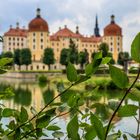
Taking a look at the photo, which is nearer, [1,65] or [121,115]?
[121,115]

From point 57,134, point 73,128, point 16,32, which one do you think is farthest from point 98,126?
point 16,32

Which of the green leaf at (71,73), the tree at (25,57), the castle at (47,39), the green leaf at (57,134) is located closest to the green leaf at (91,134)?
the green leaf at (71,73)

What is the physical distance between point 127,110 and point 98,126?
7 centimetres

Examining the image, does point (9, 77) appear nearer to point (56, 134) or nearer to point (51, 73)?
point (51, 73)

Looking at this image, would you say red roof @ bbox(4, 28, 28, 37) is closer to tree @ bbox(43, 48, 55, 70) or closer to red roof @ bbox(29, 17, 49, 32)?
red roof @ bbox(29, 17, 49, 32)

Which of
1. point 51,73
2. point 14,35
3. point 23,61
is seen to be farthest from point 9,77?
point 14,35

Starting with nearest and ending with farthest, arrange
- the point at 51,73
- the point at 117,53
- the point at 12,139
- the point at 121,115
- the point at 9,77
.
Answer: the point at 121,115 < the point at 12,139 < the point at 51,73 < the point at 9,77 < the point at 117,53

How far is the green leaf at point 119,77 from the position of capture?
789mm

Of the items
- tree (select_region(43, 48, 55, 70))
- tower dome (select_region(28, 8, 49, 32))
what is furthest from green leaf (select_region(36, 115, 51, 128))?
tower dome (select_region(28, 8, 49, 32))

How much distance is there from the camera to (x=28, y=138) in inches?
42.3

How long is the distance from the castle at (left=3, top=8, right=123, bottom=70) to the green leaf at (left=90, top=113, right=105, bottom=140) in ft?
211

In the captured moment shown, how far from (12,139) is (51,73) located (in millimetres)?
49975

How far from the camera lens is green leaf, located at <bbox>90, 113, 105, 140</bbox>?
80 cm

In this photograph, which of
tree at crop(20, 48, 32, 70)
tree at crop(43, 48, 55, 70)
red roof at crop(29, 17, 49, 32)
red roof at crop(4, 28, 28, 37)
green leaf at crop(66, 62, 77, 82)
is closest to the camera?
green leaf at crop(66, 62, 77, 82)
